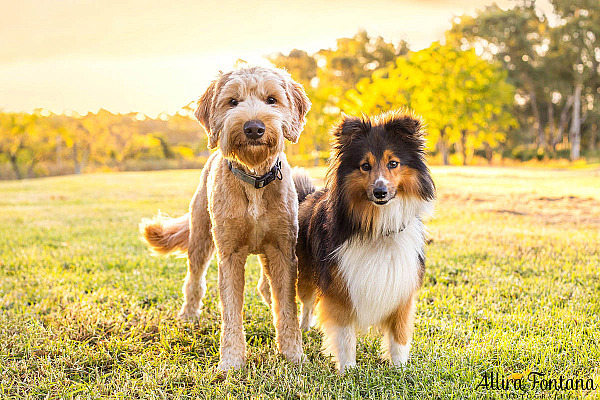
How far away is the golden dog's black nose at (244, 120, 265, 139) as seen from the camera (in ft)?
10.0

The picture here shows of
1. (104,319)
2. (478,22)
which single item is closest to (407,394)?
(104,319)

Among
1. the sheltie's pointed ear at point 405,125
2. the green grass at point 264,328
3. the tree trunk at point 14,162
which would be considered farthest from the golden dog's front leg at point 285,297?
the tree trunk at point 14,162

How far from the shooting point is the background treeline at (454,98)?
36188 millimetres

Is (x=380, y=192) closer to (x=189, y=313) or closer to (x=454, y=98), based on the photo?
(x=189, y=313)

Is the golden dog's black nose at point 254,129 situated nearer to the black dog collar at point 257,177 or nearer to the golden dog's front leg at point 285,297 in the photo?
the black dog collar at point 257,177

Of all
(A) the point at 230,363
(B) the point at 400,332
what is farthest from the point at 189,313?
(B) the point at 400,332

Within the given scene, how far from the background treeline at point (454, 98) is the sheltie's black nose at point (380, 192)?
3133 cm

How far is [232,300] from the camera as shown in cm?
345

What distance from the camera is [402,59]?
36438mm

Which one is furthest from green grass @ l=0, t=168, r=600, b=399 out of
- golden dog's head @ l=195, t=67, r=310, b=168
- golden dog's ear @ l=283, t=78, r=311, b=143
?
golden dog's ear @ l=283, t=78, r=311, b=143

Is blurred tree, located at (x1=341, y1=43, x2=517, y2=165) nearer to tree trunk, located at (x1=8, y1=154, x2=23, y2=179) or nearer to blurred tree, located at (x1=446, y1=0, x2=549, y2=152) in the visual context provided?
blurred tree, located at (x1=446, y1=0, x2=549, y2=152)

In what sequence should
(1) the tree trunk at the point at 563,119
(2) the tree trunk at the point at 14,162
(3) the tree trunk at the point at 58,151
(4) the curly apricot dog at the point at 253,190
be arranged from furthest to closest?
(3) the tree trunk at the point at 58,151, (2) the tree trunk at the point at 14,162, (1) the tree trunk at the point at 563,119, (4) the curly apricot dog at the point at 253,190

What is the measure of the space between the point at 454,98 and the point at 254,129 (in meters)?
35.8

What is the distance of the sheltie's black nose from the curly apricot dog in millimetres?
805
